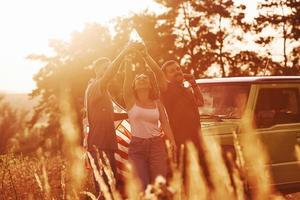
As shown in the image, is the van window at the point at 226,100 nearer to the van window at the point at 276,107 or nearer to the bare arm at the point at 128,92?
the van window at the point at 276,107

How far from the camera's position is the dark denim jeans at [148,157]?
6.03 metres

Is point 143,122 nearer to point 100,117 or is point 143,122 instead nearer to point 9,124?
point 100,117

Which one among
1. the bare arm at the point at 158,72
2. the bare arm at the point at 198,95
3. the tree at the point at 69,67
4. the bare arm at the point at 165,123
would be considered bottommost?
the bare arm at the point at 165,123

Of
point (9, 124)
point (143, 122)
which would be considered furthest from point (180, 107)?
point (9, 124)

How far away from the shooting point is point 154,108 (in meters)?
6.25

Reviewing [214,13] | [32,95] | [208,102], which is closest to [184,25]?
[214,13]

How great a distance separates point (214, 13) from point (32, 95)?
16114 mm

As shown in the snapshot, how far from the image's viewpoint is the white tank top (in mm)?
6102

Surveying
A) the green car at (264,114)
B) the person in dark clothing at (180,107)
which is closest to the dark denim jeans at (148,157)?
the person in dark clothing at (180,107)

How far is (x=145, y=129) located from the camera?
6.11 m

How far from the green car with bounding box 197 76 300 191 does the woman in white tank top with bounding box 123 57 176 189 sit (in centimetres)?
159

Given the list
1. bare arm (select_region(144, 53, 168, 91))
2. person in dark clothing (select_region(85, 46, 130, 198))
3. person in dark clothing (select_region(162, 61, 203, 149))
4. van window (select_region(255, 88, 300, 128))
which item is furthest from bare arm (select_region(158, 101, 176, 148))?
van window (select_region(255, 88, 300, 128))

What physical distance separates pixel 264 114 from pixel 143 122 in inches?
96.6

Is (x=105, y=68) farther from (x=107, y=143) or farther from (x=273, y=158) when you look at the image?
(x=273, y=158)
